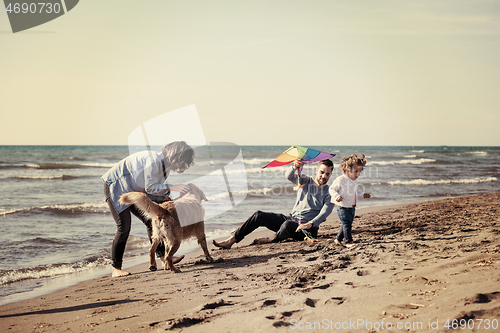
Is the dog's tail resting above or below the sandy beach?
above

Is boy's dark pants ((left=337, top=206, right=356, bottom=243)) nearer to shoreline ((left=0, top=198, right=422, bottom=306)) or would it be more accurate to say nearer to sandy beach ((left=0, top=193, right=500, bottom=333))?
sandy beach ((left=0, top=193, right=500, bottom=333))

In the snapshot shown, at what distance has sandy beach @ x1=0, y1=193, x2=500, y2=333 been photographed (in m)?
2.51

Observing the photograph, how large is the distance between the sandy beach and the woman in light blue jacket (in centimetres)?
76

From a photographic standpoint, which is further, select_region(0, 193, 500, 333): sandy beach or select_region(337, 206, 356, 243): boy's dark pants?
select_region(337, 206, 356, 243): boy's dark pants

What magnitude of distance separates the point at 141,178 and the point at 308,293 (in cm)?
272

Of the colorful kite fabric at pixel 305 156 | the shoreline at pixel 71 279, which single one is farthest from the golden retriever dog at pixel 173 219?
the colorful kite fabric at pixel 305 156

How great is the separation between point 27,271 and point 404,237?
589 cm

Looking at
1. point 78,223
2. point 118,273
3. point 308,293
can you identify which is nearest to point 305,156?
point 308,293

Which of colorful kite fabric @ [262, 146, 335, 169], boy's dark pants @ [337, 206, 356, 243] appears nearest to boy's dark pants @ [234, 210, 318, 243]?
boy's dark pants @ [337, 206, 356, 243]

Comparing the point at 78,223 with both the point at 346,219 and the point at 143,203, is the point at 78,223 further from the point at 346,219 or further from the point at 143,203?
the point at 346,219

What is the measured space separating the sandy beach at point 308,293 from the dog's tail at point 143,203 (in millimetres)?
895

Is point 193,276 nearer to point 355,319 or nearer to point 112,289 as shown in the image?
point 112,289

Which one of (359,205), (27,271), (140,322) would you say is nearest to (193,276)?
(140,322)

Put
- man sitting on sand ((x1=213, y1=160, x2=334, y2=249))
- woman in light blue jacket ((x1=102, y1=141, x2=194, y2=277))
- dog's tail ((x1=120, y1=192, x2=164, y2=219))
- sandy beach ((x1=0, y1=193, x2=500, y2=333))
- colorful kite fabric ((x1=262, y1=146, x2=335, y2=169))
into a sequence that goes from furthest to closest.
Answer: colorful kite fabric ((x1=262, y1=146, x2=335, y2=169)) → man sitting on sand ((x1=213, y1=160, x2=334, y2=249)) → woman in light blue jacket ((x1=102, y1=141, x2=194, y2=277)) → dog's tail ((x1=120, y1=192, x2=164, y2=219)) → sandy beach ((x1=0, y1=193, x2=500, y2=333))
